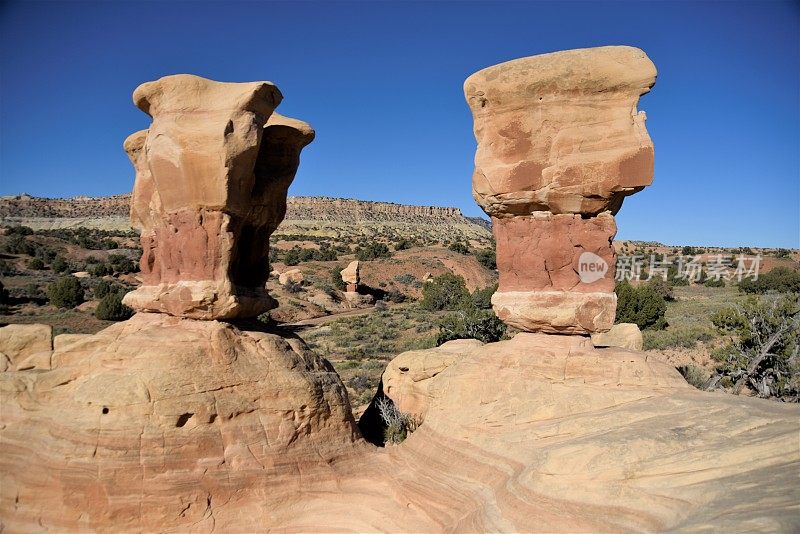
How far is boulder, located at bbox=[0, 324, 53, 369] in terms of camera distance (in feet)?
25.2

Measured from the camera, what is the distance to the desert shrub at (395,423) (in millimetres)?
9077

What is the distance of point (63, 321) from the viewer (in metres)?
Result: 24.4

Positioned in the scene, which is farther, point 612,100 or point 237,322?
point 237,322

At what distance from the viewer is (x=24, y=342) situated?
769cm

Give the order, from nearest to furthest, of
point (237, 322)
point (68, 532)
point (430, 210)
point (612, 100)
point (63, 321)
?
1. point (68, 532)
2. point (612, 100)
3. point (237, 322)
4. point (63, 321)
5. point (430, 210)

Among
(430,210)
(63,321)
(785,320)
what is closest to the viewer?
(785,320)

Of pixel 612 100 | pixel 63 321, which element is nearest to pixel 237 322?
pixel 612 100

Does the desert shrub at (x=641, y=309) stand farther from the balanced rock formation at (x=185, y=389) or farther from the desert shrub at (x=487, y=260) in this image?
the desert shrub at (x=487, y=260)

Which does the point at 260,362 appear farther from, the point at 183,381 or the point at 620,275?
the point at 620,275

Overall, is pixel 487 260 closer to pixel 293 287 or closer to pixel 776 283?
pixel 293 287

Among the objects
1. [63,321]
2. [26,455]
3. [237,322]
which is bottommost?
[63,321]

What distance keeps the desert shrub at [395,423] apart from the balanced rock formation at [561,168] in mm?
3378

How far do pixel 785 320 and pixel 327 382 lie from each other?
34.2 ft

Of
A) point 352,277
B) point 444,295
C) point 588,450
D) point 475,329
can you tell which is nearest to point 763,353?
point 588,450
